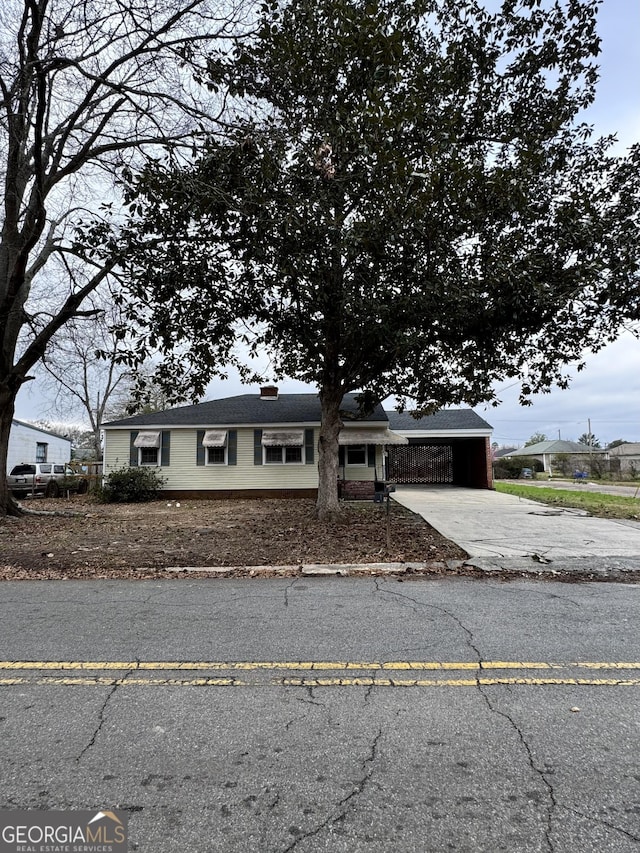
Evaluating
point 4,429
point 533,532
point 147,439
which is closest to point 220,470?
point 147,439

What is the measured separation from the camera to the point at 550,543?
29.2ft

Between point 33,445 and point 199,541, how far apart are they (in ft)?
89.1

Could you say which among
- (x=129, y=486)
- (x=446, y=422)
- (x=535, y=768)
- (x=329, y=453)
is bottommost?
(x=535, y=768)

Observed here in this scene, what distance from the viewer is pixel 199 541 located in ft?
31.3

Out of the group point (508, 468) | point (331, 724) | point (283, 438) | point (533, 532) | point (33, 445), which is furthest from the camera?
point (508, 468)

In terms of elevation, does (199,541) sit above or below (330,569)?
above

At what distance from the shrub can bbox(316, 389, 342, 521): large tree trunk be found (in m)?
9.30

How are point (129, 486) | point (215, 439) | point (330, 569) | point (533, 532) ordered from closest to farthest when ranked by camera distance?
point (330, 569)
point (533, 532)
point (129, 486)
point (215, 439)

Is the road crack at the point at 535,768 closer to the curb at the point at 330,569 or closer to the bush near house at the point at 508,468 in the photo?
the curb at the point at 330,569

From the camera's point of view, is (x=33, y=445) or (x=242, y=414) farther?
(x=33, y=445)

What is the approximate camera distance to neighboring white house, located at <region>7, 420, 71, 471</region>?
29203 mm

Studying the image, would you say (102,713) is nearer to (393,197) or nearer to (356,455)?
(393,197)

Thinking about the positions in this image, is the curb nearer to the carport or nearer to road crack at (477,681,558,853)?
road crack at (477,681,558,853)

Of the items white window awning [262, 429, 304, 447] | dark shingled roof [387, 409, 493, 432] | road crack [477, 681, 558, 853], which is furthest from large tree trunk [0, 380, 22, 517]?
dark shingled roof [387, 409, 493, 432]
